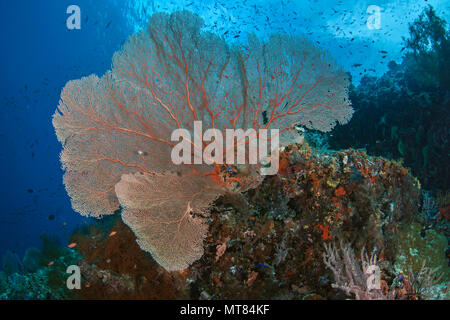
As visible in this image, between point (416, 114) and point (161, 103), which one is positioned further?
point (416, 114)

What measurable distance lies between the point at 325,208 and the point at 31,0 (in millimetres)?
28537

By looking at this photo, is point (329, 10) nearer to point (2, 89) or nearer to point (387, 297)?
point (387, 297)

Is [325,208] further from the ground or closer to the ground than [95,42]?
closer to the ground

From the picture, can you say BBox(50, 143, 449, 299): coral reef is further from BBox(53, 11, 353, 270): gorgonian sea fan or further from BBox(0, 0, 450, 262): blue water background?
BBox(0, 0, 450, 262): blue water background

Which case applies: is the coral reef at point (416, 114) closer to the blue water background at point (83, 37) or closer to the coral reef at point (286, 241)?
the coral reef at point (286, 241)

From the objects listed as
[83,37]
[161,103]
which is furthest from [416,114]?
→ [83,37]

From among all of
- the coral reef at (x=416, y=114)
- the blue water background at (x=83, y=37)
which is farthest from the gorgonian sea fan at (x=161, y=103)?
the blue water background at (x=83, y=37)

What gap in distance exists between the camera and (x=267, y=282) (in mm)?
3344

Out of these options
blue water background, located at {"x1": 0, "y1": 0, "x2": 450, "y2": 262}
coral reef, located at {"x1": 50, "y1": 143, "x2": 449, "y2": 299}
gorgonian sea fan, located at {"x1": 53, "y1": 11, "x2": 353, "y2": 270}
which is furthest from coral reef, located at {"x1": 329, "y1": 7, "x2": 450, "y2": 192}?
blue water background, located at {"x1": 0, "y1": 0, "x2": 450, "y2": 262}

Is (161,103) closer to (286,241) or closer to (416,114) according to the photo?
(286,241)

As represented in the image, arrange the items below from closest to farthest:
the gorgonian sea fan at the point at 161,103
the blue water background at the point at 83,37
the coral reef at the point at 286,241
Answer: the coral reef at the point at 286,241
the gorgonian sea fan at the point at 161,103
the blue water background at the point at 83,37

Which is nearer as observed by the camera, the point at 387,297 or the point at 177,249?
the point at 387,297
